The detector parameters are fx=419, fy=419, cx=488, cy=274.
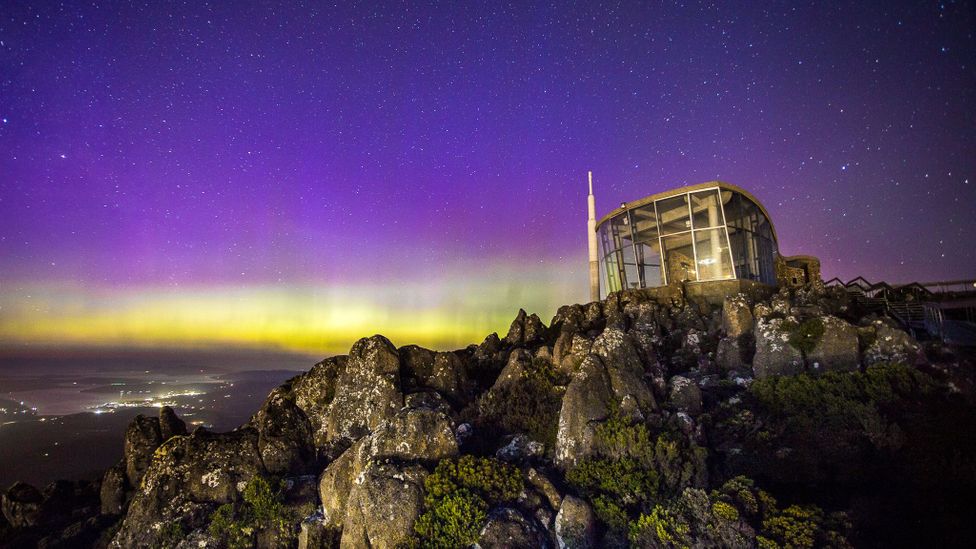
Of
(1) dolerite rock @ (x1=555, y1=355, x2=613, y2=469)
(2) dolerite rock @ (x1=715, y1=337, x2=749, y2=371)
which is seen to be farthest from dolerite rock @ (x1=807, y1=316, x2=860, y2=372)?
(1) dolerite rock @ (x1=555, y1=355, x2=613, y2=469)

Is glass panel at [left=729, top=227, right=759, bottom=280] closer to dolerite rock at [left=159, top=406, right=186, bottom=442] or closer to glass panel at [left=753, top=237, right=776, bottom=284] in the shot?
glass panel at [left=753, top=237, right=776, bottom=284]

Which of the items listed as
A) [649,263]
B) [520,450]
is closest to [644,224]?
[649,263]

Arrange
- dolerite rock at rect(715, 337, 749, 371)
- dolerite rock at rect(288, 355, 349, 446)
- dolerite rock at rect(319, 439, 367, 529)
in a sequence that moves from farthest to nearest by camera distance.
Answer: dolerite rock at rect(715, 337, 749, 371) → dolerite rock at rect(288, 355, 349, 446) → dolerite rock at rect(319, 439, 367, 529)

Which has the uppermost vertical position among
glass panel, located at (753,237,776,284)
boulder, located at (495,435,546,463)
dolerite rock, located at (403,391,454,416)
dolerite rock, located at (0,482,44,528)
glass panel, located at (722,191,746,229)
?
glass panel, located at (722,191,746,229)

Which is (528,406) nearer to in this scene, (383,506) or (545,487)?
(545,487)

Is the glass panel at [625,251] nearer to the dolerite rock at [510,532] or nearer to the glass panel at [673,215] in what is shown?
the glass panel at [673,215]

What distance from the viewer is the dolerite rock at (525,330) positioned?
94.3 ft

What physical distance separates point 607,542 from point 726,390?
1146 cm

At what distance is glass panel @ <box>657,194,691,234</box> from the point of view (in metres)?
37.1

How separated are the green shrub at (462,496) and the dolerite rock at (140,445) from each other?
14.8 meters

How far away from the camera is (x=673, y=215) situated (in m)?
38.1

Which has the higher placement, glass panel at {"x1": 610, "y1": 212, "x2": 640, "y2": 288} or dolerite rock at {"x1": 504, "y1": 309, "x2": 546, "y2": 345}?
glass panel at {"x1": 610, "y1": 212, "x2": 640, "y2": 288}

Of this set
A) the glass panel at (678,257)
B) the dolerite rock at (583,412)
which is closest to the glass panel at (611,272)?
the glass panel at (678,257)

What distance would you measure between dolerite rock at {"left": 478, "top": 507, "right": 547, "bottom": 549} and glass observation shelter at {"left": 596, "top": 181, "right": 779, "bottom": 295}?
97.6ft
